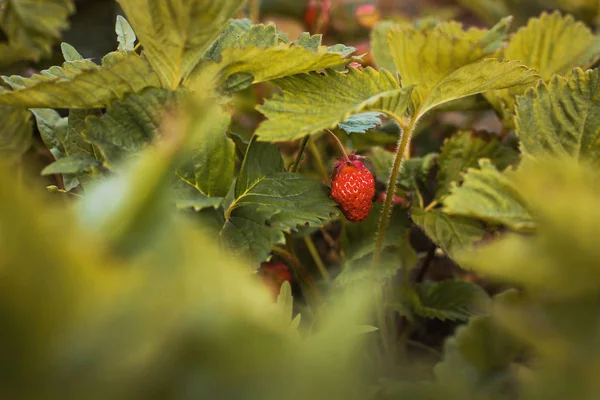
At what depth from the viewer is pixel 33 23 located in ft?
3.07

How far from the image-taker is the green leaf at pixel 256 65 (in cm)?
45

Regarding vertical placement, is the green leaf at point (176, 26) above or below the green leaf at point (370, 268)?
above

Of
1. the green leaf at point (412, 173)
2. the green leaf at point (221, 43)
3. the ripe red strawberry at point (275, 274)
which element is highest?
the green leaf at point (221, 43)

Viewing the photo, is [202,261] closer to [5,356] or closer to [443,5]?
[5,356]

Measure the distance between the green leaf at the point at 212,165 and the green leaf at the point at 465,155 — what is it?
290 millimetres

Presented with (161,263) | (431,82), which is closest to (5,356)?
(161,263)

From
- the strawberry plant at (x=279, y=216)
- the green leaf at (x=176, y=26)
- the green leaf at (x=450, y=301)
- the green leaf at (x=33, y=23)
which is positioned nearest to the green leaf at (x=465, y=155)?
the strawberry plant at (x=279, y=216)

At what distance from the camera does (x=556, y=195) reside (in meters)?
0.29

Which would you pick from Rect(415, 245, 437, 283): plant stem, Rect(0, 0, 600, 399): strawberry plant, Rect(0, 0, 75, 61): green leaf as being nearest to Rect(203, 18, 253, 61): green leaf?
Rect(0, 0, 600, 399): strawberry plant

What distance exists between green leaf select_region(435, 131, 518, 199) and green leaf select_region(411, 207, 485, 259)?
56 mm

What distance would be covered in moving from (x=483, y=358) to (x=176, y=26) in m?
0.32

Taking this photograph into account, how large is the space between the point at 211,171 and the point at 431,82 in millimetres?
204

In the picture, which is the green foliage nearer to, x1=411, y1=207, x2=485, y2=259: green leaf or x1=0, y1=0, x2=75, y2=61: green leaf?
x1=411, y1=207, x2=485, y2=259: green leaf

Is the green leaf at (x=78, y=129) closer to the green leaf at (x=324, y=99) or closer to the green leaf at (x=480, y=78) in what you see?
the green leaf at (x=324, y=99)
